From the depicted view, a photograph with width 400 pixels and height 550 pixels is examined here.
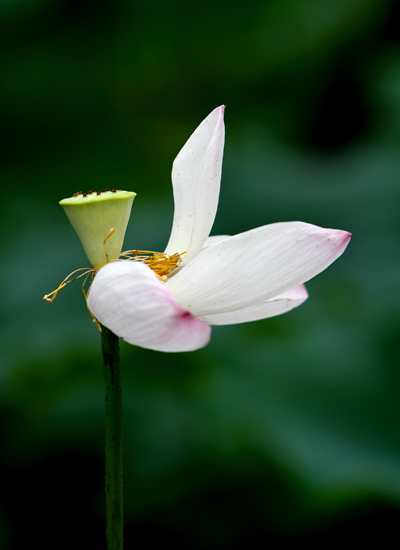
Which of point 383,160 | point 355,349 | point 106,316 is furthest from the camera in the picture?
point 383,160

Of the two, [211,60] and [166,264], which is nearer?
[166,264]

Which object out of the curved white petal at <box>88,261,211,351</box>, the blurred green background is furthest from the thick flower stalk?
the blurred green background

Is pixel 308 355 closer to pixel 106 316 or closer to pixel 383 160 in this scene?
pixel 383 160

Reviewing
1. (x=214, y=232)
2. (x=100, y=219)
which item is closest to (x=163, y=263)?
(x=100, y=219)

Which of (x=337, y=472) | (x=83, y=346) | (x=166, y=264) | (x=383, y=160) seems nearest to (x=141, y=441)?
(x=83, y=346)

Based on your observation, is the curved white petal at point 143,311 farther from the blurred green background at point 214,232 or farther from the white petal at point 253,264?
the blurred green background at point 214,232

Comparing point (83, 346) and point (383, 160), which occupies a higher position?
point (383, 160)

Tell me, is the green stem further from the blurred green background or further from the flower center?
the blurred green background
